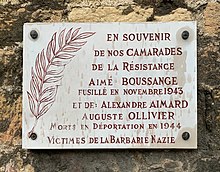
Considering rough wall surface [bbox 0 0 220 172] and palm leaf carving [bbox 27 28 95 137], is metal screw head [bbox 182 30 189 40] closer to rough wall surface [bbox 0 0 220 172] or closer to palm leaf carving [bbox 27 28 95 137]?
rough wall surface [bbox 0 0 220 172]

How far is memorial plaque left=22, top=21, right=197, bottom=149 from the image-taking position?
2.06m

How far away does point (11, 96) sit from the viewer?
2.15m

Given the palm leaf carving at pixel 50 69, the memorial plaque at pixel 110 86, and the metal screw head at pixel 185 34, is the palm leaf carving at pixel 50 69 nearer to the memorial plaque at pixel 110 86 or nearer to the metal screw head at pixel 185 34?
the memorial plaque at pixel 110 86

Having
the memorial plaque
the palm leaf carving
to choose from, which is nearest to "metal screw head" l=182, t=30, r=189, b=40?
the memorial plaque

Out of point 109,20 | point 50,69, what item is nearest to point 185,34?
point 109,20

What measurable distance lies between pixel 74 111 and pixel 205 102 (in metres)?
0.45

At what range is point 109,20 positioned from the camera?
2137mm

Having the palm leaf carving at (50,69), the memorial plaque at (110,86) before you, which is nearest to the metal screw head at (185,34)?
the memorial plaque at (110,86)

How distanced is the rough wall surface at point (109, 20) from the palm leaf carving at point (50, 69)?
2.6 inches

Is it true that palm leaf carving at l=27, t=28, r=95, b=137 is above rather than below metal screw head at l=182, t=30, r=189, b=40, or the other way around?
below

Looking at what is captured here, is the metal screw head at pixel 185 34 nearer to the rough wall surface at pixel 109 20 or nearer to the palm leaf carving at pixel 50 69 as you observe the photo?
the rough wall surface at pixel 109 20

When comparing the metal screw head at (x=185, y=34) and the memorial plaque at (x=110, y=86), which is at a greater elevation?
the metal screw head at (x=185, y=34)

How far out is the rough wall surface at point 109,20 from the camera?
2.09 meters

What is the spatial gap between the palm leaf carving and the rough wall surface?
0.22ft
